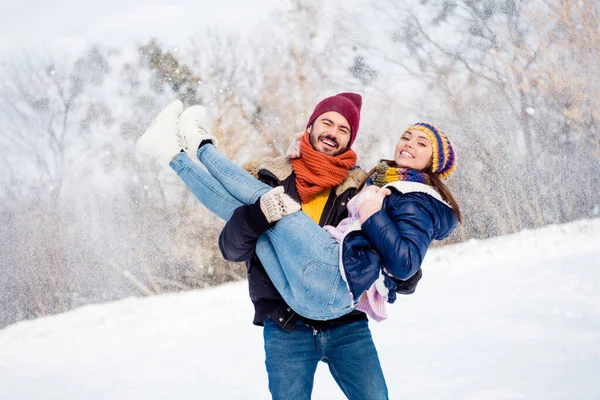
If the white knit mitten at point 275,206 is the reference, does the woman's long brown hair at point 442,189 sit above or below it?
above

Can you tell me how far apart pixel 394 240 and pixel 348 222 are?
280 millimetres

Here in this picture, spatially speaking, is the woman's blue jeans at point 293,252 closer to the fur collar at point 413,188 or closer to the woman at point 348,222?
the woman at point 348,222

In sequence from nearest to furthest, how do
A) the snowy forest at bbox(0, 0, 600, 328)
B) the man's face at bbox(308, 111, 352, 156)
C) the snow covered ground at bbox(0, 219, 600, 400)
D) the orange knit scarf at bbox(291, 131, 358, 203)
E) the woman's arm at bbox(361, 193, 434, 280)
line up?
the woman's arm at bbox(361, 193, 434, 280)
the orange knit scarf at bbox(291, 131, 358, 203)
the man's face at bbox(308, 111, 352, 156)
the snow covered ground at bbox(0, 219, 600, 400)
the snowy forest at bbox(0, 0, 600, 328)

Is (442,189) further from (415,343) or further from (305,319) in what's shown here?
(415,343)

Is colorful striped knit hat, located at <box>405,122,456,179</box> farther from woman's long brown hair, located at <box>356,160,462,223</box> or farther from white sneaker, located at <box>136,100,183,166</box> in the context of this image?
white sneaker, located at <box>136,100,183,166</box>

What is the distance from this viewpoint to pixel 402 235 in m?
1.42

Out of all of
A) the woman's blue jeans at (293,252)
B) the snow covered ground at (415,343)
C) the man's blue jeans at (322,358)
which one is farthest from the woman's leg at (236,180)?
the snow covered ground at (415,343)

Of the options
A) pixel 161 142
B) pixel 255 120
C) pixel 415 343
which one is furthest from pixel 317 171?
pixel 255 120

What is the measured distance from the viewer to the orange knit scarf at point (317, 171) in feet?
5.73

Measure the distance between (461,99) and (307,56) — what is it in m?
3.67

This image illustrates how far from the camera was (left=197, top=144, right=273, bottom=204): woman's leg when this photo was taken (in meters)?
1.61

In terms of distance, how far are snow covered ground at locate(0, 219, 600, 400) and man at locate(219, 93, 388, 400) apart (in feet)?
4.56

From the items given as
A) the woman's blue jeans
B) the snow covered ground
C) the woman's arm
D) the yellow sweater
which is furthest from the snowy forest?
the woman's arm

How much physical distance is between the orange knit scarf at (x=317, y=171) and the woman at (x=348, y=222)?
A: 12 cm
